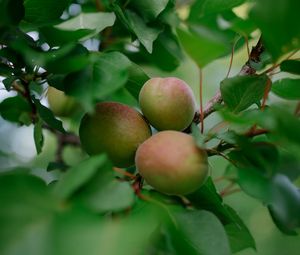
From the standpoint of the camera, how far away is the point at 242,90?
80 cm

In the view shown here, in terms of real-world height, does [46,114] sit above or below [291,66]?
below

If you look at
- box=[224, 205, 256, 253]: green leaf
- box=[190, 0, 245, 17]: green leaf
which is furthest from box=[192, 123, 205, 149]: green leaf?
box=[190, 0, 245, 17]: green leaf

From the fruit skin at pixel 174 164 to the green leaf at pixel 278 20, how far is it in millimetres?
184

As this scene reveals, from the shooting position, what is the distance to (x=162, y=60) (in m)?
1.17

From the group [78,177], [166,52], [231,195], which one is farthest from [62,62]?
[231,195]

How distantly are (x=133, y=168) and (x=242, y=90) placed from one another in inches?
11.2

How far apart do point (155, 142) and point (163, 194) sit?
0.31ft

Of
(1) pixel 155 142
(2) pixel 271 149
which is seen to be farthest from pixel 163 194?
(2) pixel 271 149

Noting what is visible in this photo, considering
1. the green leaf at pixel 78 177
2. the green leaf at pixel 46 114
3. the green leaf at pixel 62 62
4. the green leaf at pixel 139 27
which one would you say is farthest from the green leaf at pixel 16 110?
the green leaf at pixel 78 177

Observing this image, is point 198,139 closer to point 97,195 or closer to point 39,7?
point 97,195

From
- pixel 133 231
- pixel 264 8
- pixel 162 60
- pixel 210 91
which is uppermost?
pixel 264 8

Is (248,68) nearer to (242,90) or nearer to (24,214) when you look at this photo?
(242,90)

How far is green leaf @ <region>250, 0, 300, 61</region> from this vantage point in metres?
0.57

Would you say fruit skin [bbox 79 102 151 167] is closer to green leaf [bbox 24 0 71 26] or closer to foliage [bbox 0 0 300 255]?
foliage [bbox 0 0 300 255]
